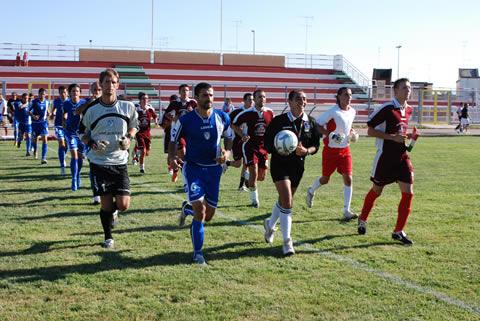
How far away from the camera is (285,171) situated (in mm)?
7254

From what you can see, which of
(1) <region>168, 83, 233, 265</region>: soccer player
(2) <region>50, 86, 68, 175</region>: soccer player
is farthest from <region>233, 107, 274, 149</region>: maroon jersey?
(2) <region>50, 86, 68, 175</region>: soccer player

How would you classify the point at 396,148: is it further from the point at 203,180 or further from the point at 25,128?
the point at 25,128

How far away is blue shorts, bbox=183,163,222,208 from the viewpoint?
6773mm

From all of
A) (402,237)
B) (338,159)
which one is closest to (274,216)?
(402,237)

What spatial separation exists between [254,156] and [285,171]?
326 centimetres

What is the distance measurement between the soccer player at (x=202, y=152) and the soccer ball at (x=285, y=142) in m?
0.63

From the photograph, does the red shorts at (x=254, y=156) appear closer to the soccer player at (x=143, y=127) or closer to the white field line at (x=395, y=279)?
the white field line at (x=395, y=279)

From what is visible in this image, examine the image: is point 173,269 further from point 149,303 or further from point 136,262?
point 149,303

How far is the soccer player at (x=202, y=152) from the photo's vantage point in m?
6.77

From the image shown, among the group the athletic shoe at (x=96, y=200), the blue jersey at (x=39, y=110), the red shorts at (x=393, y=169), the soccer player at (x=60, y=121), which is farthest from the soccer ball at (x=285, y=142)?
the blue jersey at (x=39, y=110)

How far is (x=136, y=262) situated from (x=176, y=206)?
3746 mm

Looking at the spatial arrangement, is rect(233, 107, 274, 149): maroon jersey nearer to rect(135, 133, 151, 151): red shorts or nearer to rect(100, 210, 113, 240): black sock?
rect(100, 210, 113, 240): black sock

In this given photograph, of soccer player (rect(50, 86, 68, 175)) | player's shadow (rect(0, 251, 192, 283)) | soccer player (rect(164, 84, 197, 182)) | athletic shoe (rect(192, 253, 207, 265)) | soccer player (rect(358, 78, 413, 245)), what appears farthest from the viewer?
soccer player (rect(50, 86, 68, 175))

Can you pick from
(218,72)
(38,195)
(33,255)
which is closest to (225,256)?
(33,255)
